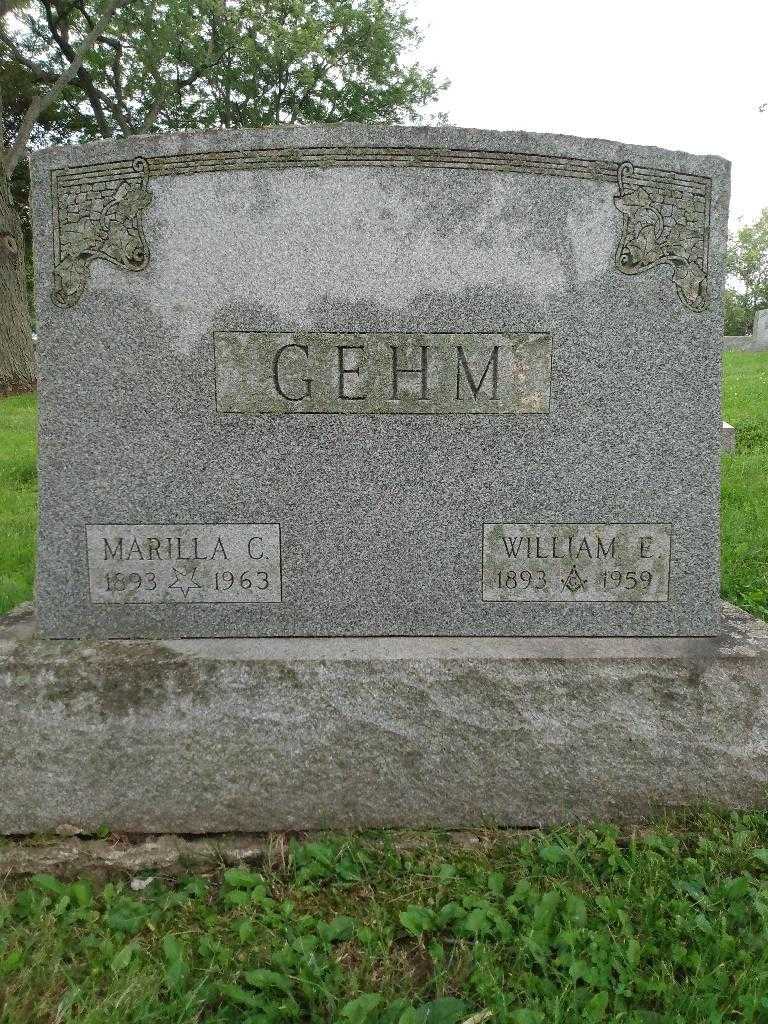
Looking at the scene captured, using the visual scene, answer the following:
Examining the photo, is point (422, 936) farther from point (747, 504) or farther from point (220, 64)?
point (220, 64)

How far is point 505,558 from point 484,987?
1.22 meters

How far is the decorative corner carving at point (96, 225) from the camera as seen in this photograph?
227 cm

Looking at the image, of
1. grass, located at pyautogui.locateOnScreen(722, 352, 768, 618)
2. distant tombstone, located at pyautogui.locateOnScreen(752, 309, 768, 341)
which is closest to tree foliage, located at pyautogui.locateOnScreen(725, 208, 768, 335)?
distant tombstone, located at pyautogui.locateOnScreen(752, 309, 768, 341)

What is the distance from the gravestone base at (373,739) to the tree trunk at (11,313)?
32.0ft

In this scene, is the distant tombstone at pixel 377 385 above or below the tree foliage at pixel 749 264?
below

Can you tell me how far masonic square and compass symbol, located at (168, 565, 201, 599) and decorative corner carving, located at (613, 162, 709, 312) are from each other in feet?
5.54

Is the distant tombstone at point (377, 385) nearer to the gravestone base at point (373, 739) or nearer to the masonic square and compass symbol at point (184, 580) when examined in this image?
the masonic square and compass symbol at point (184, 580)

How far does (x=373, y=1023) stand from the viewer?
1.53m

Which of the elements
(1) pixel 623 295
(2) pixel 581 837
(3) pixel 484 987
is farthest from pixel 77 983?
(1) pixel 623 295

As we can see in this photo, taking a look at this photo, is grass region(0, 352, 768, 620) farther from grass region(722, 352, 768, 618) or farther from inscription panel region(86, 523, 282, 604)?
inscription panel region(86, 523, 282, 604)

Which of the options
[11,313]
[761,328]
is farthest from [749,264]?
[11,313]

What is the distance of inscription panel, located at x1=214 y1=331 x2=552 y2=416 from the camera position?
233cm

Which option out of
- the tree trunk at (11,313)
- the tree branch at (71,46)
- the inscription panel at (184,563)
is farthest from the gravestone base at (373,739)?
the tree branch at (71,46)

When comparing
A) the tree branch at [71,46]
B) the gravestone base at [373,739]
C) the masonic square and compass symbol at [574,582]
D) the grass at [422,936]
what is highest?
the tree branch at [71,46]
